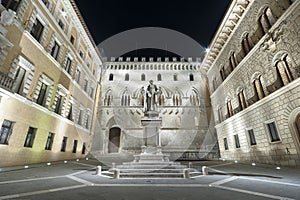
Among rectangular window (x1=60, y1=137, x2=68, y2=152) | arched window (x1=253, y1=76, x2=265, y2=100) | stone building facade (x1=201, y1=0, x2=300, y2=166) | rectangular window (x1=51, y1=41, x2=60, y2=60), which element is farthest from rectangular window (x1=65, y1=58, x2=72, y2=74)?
arched window (x1=253, y1=76, x2=265, y2=100)

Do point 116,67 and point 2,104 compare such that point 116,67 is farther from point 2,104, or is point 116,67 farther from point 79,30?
point 2,104

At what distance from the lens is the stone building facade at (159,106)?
24.3m

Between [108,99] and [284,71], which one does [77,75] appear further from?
[284,71]

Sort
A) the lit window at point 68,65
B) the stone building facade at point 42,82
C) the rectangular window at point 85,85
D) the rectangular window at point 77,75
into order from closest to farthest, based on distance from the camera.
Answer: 1. the stone building facade at point 42,82
2. the lit window at point 68,65
3. the rectangular window at point 77,75
4. the rectangular window at point 85,85

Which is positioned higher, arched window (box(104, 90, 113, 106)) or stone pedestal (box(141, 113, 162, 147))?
arched window (box(104, 90, 113, 106))

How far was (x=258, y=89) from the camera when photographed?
12047 millimetres

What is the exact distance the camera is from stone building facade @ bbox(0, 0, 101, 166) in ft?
31.3

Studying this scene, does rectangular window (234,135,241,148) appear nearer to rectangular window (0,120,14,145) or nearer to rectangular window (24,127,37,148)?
rectangular window (24,127,37,148)

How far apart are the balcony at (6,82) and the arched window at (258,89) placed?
17.6 meters

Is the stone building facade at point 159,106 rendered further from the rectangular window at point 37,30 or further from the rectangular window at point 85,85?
the rectangular window at point 37,30

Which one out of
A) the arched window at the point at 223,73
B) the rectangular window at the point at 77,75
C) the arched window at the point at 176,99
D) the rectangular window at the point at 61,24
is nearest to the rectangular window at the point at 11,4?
the rectangular window at the point at 61,24

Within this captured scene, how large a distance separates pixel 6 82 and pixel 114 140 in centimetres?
1866

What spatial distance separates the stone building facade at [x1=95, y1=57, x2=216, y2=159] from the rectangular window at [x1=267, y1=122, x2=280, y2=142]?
38.9 ft

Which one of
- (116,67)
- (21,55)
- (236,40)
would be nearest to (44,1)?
(21,55)
